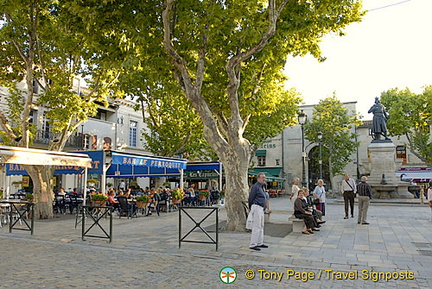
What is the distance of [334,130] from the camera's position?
33.5m

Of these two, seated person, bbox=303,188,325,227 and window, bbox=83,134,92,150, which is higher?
window, bbox=83,134,92,150

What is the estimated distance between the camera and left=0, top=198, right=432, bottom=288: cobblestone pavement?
5.47 m

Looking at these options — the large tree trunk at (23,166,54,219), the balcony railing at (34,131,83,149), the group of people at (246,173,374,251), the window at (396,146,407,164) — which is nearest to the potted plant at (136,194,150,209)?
the large tree trunk at (23,166,54,219)

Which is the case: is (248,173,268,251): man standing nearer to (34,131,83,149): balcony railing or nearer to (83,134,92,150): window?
(34,131,83,149): balcony railing

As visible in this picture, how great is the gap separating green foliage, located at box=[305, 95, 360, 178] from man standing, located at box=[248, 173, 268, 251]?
2709 cm

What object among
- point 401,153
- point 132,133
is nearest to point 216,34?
point 132,133

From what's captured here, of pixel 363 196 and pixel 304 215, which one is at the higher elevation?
pixel 363 196

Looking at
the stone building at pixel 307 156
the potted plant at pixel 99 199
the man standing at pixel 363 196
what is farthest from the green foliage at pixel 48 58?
the stone building at pixel 307 156

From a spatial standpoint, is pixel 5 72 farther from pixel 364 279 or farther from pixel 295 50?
pixel 364 279

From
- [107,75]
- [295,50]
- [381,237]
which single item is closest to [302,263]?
[381,237]

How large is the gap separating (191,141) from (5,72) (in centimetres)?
1150

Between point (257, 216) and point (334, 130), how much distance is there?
1099 inches

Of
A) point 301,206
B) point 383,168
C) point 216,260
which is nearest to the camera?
point 216,260

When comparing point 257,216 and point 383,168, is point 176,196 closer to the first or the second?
point 257,216
